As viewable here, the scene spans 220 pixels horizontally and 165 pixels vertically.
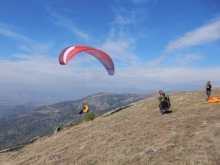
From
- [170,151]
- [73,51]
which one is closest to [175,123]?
[170,151]

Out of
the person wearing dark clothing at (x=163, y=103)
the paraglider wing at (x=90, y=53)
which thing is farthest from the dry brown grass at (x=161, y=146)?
the paraglider wing at (x=90, y=53)

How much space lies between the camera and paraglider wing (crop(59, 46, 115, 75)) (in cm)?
2612

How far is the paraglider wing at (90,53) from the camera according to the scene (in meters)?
26.1

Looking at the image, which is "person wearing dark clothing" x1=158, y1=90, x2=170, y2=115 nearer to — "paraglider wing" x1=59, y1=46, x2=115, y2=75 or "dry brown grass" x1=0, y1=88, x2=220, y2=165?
"dry brown grass" x1=0, y1=88, x2=220, y2=165

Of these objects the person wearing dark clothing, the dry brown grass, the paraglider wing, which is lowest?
the dry brown grass

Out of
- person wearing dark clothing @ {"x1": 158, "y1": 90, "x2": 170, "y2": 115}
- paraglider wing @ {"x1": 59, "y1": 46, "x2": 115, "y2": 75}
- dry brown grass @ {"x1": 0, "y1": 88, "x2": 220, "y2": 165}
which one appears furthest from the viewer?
paraglider wing @ {"x1": 59, "y1": 46, "x2": 115, "y2": 75}

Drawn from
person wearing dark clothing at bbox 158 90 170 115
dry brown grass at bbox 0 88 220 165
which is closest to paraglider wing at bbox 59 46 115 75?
dry brown grass at bbox 0 88 220 165

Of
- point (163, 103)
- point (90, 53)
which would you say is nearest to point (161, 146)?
point (163, 103)

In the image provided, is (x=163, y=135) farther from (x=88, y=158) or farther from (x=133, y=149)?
(x=88, y=158)

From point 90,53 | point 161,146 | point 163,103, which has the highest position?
point 90,53

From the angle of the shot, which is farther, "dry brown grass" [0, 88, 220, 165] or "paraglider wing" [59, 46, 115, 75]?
"paraglider wing" [59, 46, 115, 75]

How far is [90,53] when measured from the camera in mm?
30828

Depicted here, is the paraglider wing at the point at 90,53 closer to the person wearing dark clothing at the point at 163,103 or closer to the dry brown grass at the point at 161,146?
the dry brown grass at the point at 161,146

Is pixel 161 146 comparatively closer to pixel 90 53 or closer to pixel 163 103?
pixel 163 103
